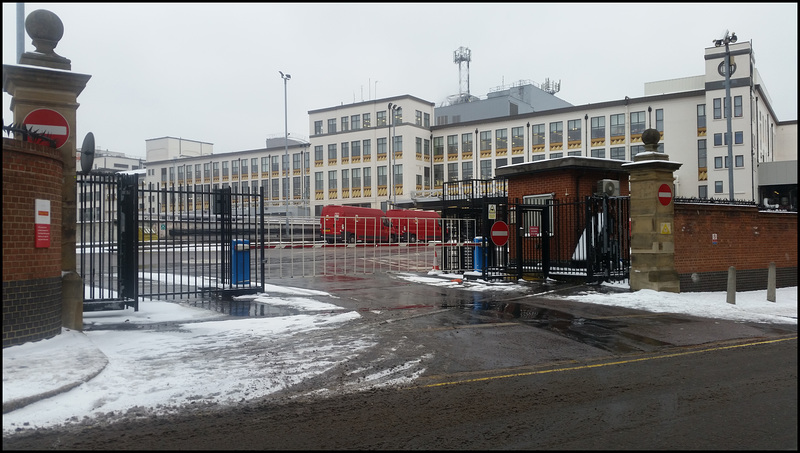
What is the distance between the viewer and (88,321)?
9.70 metres

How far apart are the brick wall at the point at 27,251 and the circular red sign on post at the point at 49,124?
36.3 inches

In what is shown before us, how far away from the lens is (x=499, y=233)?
16.3m

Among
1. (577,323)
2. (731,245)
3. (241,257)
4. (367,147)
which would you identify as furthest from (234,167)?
(577,323)

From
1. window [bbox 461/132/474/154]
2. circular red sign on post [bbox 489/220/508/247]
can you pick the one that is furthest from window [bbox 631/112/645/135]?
circular red sign on post [bbox 489/220/508/247]

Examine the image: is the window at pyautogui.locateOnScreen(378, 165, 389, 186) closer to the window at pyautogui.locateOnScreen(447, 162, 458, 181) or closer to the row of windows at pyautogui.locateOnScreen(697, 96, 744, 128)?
the window at pyautogui.locateOnScreen(447, 162, 458, 181)

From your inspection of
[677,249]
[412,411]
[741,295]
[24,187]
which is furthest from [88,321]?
[741,295]

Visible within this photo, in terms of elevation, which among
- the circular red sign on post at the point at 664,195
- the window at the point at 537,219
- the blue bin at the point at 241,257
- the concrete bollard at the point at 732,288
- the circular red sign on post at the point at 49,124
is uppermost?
the circular red sign on post at the point at 49,124

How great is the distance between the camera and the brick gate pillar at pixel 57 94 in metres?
8.50

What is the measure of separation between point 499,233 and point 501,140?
158 ft

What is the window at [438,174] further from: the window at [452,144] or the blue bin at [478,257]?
the blue bin at [478,257]

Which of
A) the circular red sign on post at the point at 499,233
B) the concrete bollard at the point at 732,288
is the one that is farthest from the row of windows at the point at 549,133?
the concrete bollard at the point at 732,288

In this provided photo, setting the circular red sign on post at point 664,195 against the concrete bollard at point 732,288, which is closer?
the concrete bollard at point 732,288

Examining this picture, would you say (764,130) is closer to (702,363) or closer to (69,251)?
(702,363)

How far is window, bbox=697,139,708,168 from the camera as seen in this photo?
51688 millimetres
